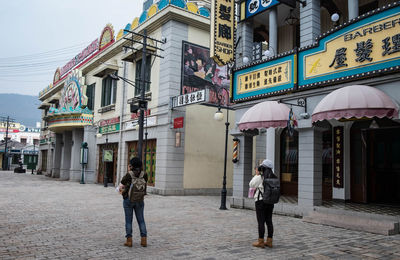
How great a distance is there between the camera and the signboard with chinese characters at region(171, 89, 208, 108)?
15000 millimetres

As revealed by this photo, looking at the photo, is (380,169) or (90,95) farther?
(90,95)

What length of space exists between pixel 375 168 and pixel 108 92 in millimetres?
18493

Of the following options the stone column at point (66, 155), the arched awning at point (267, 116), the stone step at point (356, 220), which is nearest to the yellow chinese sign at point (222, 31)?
the arched awning at point (267, 116)

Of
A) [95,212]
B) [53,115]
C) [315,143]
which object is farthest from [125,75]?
[315,143]

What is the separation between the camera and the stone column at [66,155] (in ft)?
100.0

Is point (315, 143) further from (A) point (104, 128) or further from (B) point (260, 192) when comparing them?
(A) point (104, 128)

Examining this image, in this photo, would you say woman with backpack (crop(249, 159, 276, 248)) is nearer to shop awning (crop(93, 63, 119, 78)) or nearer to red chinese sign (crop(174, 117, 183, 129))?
red chinese sign (crop(174, 117, 183, 129))

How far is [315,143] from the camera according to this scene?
10.7 meters

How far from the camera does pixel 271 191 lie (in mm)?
6742

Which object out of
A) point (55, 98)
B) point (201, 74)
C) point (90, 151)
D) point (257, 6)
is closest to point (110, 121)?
point (90, 151)

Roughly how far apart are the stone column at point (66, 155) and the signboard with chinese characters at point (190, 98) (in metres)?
17.3

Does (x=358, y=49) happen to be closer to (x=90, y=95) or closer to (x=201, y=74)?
(x=201, y=74)

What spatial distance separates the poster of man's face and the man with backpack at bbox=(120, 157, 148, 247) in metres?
11.6

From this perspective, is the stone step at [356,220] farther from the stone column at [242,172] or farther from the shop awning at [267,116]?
the stone column at [242,172]
